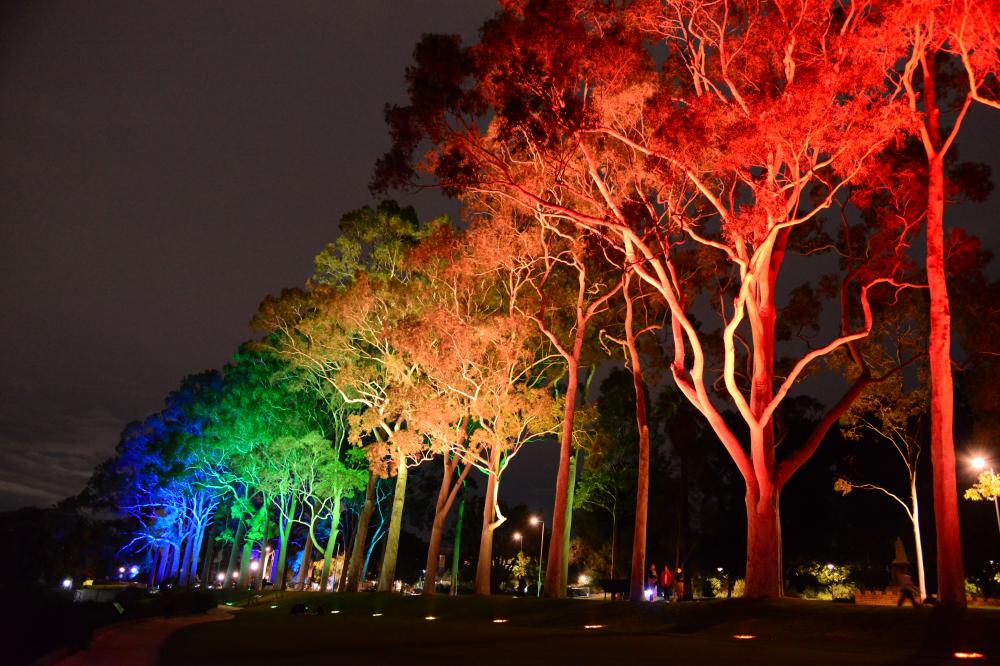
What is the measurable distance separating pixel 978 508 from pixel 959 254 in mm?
27879

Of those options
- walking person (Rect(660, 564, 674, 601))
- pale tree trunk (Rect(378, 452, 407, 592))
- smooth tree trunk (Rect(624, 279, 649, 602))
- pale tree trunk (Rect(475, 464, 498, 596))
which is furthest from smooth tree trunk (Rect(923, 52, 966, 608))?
pale tree trunk (Rect(378, 452, 407, 592))

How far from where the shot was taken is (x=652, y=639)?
10.4 meters

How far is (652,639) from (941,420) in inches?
269

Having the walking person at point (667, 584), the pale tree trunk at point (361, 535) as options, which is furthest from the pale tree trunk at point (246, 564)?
the walking person at point (667, 584)

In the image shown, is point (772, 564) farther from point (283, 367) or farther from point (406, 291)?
point (283, 367)

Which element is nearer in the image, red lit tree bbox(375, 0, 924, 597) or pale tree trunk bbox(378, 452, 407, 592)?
red lit tree bbox(375, 0, 924, 597)

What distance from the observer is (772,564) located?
13703 mm

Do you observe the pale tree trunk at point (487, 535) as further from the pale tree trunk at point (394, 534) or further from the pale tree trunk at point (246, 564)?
the pale tree trunk at point (246, 564)

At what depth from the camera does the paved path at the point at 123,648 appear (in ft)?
28.0

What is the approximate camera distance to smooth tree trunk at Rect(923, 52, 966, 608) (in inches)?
481

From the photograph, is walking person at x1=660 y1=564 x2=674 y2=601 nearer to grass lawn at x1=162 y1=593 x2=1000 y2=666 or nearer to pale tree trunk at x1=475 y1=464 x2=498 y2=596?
pale tree trunk at x1=475 y1=464 x2=498 y2=596

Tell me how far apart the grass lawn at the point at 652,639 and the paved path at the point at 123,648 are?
1.09 feet

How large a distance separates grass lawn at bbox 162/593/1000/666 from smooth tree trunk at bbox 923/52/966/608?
166 centimetres

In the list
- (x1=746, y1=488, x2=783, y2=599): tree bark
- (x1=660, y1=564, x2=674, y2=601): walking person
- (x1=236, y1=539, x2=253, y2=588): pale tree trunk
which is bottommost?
(x1=236, y1=539, x2=253, y2=588): pale tree trunk
